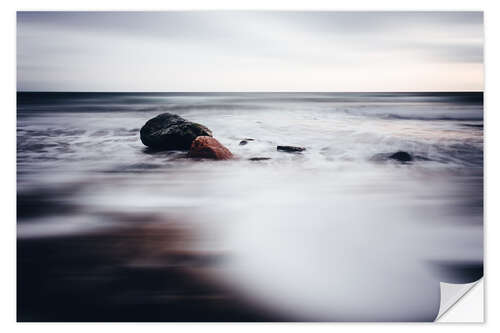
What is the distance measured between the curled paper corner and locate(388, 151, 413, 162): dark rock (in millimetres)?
1029

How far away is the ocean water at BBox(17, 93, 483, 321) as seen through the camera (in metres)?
2.29

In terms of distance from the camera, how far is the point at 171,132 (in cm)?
342

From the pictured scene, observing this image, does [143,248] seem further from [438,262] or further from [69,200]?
[438,262]

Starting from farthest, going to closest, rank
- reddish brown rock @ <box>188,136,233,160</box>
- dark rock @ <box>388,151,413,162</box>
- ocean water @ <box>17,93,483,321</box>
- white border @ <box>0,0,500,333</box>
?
reddish brown rock @ <box>188,136,233,160</box>
dark rock @ <box>388,151,413,162</box>
white border @ <box>0,0,500,333</box>
ocean water @ <box>17,93,483,321</box>

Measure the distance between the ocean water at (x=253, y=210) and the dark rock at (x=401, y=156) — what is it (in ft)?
0.18

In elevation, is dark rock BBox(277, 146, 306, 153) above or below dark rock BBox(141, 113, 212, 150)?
below

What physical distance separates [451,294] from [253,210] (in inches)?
53.1

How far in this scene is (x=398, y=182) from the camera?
115 inches

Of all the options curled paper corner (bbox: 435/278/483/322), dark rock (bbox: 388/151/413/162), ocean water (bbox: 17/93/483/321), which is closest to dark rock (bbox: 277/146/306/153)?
ocean water (bbox: 17/93/483/321)

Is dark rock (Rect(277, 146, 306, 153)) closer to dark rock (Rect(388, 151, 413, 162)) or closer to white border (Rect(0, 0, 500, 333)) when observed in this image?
dark rock (Rect(388, 151, 413, 162))

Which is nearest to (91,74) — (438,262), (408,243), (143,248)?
(143,248)
